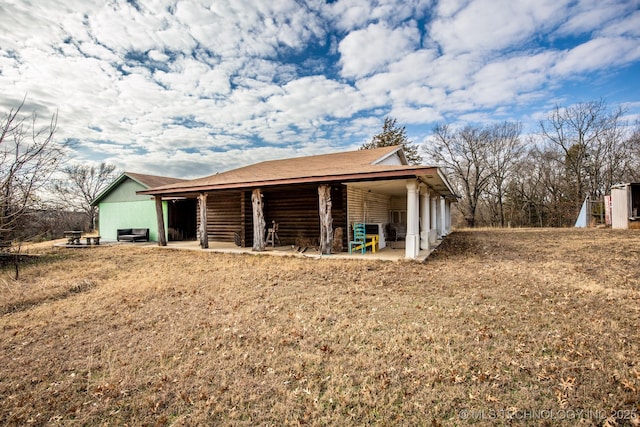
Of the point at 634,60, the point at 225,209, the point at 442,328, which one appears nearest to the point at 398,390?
the point at 442,328

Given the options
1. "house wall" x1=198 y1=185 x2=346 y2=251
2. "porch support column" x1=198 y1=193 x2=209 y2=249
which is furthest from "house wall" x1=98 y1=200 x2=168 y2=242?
"house wall" x1=198 y1=185 x2=346 y2=251

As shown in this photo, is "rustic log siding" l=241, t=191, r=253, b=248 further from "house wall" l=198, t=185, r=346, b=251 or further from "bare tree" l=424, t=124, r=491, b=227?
"bare tree" l=424, t=124, r=491, b=227

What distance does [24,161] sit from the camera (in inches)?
121

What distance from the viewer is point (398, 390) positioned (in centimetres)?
265

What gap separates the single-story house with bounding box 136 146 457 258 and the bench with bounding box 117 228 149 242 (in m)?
2.24

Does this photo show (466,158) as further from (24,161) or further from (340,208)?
(24,161)

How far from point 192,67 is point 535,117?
29860 millimetres

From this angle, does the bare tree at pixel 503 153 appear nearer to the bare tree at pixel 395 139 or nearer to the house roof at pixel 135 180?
the bare tree at pixel 395 139

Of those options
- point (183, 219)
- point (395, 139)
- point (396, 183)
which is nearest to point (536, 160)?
point (395, 139)

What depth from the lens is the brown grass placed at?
244cm

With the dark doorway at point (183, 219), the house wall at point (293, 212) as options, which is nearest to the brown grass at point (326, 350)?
the house wall at point (293, 212)

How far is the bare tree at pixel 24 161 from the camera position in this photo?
2.98 m

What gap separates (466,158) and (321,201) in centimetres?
2528

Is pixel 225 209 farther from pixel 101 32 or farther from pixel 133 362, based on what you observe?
pixel 133 362
